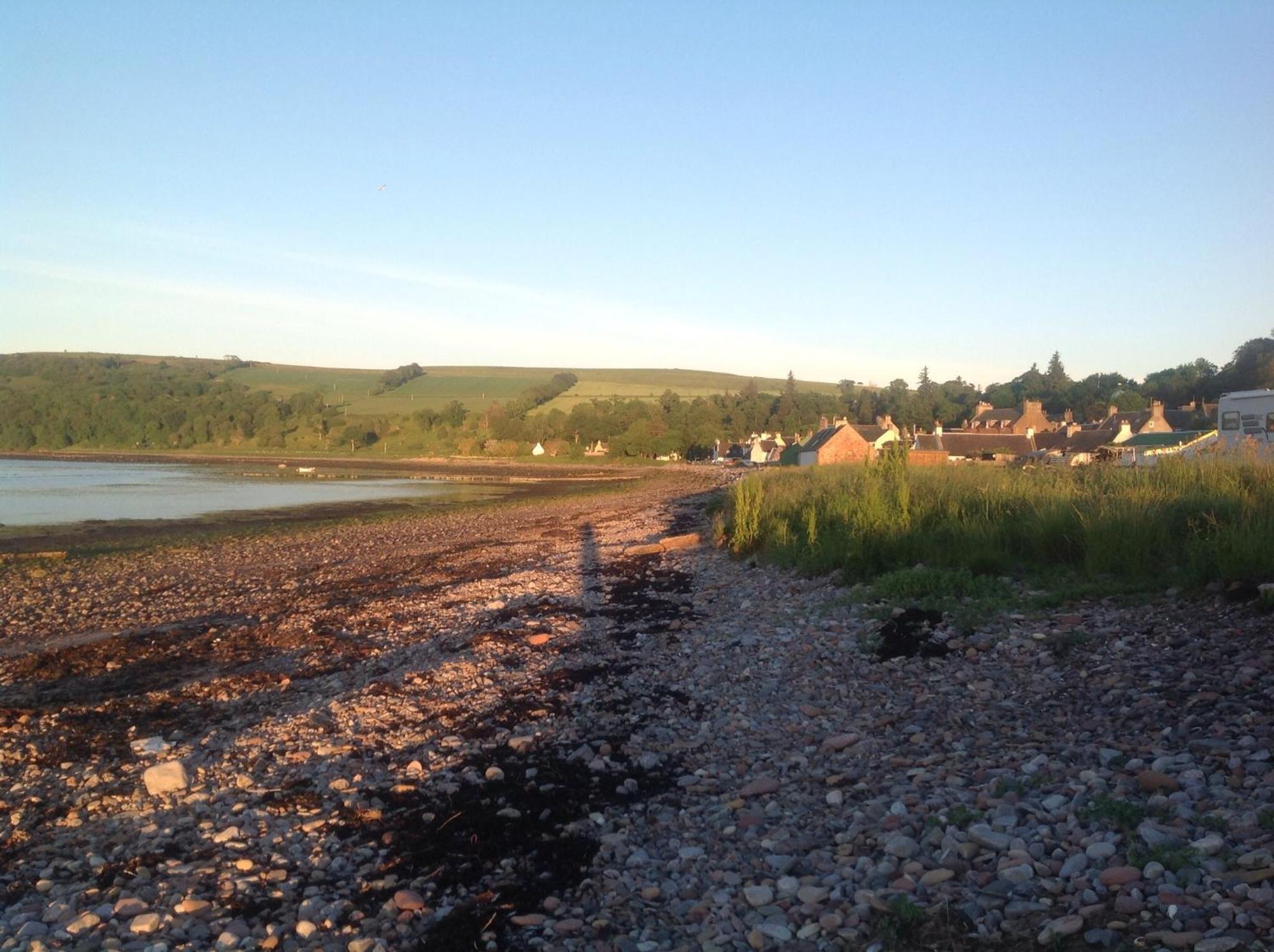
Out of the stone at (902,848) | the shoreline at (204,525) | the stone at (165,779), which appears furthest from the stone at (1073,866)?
the shoreline at (204,525)

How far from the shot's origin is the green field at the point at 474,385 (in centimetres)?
13700

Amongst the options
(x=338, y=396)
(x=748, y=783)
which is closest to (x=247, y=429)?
(x=338, y=396)

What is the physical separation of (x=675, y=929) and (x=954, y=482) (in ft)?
37.5

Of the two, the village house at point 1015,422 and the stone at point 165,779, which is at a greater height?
the village house at point 1015,422

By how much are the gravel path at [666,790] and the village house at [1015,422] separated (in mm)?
61699

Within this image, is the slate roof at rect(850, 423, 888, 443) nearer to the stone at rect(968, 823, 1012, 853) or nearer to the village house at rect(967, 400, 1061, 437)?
the village house at rect(967, 400, 1061, 437)

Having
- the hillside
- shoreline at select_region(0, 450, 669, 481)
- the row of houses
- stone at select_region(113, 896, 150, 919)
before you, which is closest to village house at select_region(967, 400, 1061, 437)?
the row of houses

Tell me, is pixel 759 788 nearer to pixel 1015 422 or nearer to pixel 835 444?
pixel 835 444

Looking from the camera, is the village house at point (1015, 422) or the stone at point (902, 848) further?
the village house at point (1015, 422)

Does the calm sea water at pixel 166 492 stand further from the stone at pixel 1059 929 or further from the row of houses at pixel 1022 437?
the stone at pixel 1059 929

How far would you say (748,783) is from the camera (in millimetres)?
5781

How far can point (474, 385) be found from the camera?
15475 cm

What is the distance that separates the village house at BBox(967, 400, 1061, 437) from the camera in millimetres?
71312

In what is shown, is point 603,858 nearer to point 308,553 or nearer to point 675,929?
point 675,929
